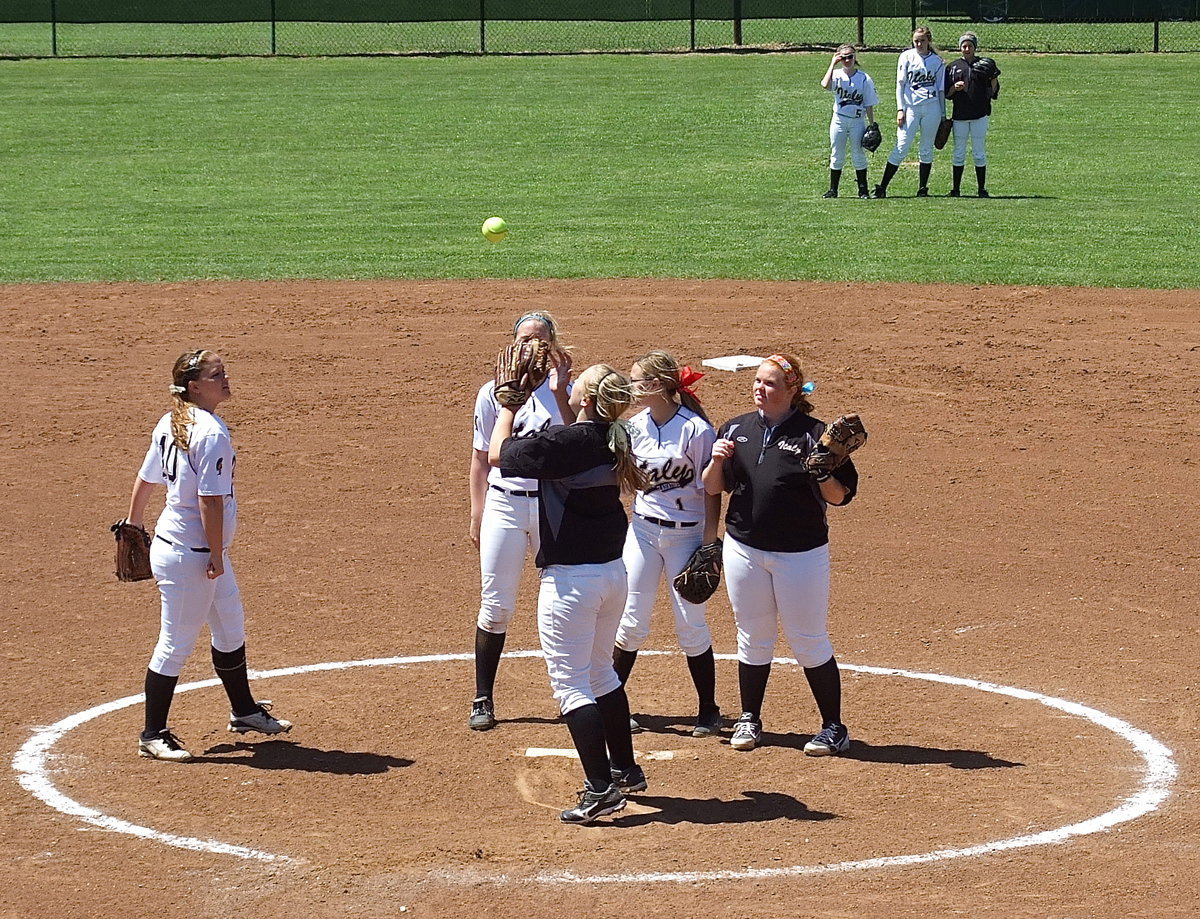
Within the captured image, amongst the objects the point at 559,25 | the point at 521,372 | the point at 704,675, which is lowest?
the point at 704,675

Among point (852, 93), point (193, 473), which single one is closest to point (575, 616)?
point (193, 473)

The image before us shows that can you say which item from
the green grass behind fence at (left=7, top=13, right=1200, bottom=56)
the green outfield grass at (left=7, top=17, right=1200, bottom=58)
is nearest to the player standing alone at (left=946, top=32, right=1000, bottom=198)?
the green outfield grass at (left=7, top=17, right=1200, bottom=58)

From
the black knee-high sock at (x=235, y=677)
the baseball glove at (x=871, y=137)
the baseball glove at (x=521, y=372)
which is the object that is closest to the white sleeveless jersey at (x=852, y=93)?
the baseball glove at (x=871, y=137)

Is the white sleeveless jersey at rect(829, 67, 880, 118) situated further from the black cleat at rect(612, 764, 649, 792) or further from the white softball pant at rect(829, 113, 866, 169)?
the black cleat at rect(612, 764, 649, 792)

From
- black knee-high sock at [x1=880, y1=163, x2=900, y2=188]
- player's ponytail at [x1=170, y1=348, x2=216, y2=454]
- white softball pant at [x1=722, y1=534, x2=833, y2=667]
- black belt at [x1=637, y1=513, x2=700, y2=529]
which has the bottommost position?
white softball pant at [x1=722, y1=534, x2=833, y2=667]

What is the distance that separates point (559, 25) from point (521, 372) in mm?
38404

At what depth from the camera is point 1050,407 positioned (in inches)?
562

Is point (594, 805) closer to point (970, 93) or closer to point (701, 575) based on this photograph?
point (701, 575)

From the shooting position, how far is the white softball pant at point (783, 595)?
24.2 ft

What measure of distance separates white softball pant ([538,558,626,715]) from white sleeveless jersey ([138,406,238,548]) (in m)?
1.59

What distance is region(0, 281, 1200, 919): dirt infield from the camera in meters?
6.27

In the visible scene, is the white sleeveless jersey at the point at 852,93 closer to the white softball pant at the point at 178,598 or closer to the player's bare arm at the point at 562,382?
the player's bare arm at the point at 562,382

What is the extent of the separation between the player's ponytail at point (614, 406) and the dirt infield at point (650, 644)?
1476mm

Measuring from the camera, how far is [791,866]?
6281 mm
